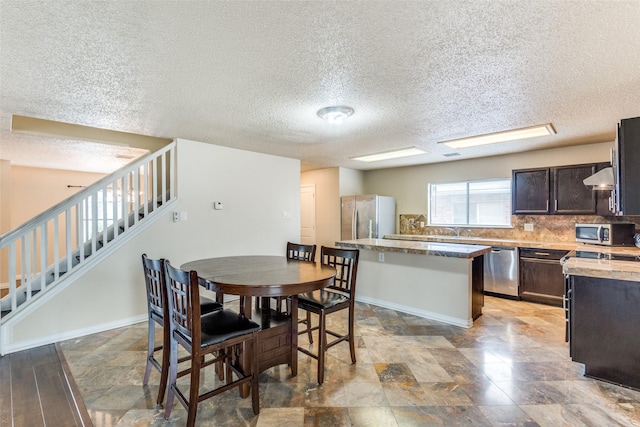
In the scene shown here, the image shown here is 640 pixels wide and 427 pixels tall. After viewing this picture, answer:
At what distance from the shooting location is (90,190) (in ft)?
11.1

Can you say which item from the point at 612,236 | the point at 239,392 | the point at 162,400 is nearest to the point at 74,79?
the point at 162,400

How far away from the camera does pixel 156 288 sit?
213 centimetres

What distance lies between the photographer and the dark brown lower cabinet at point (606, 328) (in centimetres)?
221

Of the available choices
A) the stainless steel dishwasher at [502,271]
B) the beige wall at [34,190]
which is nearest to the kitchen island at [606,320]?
the stainless steel dishwasher at [502,271]

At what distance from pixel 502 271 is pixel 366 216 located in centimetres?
248

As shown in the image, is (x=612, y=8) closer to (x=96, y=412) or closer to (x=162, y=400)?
(x=162, y=400)

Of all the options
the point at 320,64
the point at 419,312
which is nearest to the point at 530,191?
the point at 419,312

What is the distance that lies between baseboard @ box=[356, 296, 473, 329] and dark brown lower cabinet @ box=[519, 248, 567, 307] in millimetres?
1637

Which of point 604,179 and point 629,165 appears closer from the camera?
point 629,165

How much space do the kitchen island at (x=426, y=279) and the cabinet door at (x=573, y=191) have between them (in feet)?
5.40

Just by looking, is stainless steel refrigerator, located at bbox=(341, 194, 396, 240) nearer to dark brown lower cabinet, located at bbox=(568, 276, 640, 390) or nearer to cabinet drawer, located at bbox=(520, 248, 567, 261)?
cabinet drawer, located at bbox=(520, 248, 567, 261)

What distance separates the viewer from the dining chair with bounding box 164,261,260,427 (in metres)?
1.71

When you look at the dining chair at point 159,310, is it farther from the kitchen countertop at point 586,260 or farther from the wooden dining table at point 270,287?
the kitchen countertop at point 586,260

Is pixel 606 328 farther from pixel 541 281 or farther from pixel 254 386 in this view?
pixel 254 386
